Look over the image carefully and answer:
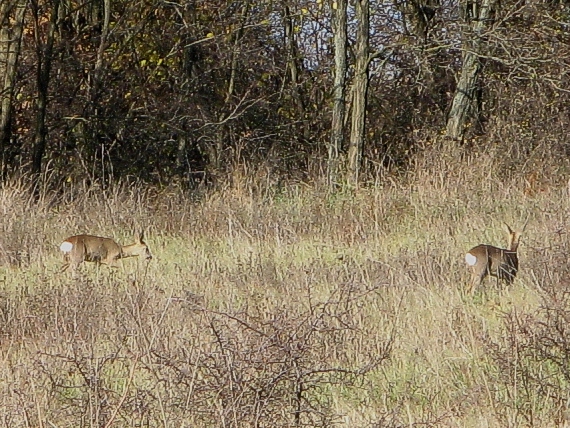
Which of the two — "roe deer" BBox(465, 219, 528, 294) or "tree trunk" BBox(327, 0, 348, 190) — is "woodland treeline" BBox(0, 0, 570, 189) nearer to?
"tree trunk" BBox(327, 0, 348, 190)

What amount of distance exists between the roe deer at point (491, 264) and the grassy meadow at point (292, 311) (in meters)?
0.13

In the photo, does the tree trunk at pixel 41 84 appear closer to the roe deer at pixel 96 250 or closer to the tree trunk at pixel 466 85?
the roe deer at pixel 96 250

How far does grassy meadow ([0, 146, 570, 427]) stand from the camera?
483 centimetres

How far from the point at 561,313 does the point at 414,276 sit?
115 inches

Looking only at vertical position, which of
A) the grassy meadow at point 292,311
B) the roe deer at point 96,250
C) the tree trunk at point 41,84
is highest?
the tree trunk at point 41,84

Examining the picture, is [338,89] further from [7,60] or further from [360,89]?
[7,60]

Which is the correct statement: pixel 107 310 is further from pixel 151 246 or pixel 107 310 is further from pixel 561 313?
pixel 151 246

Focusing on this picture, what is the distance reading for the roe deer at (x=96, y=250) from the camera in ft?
31.8

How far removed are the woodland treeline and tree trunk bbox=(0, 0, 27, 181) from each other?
2 cm

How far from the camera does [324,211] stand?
1232 cm

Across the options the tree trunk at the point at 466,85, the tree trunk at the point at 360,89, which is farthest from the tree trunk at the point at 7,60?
the tree trunk at the point at 466,85

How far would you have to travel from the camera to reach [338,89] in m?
15.5

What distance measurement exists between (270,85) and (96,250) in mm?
10120

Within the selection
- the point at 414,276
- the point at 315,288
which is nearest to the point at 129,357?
the point at 315,288
